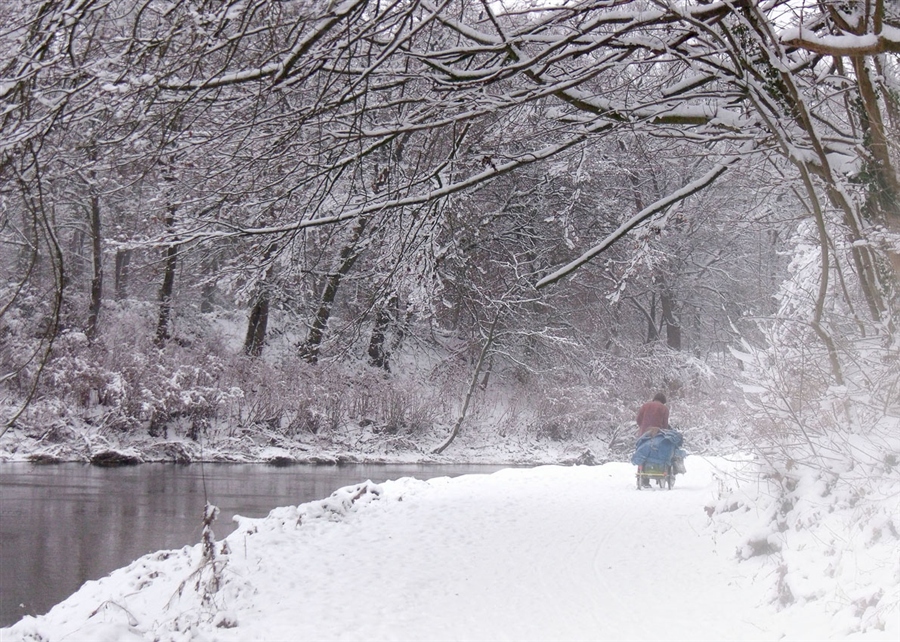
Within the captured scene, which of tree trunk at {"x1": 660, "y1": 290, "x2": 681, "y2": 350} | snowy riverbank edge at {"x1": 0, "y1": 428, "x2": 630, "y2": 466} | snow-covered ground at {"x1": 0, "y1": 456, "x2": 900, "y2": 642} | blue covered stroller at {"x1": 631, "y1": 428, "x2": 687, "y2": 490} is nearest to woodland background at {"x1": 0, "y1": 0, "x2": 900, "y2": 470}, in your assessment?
snow-covered ground at {"x1": 0, "y1": 456, "x2": 900, "y2": 642}

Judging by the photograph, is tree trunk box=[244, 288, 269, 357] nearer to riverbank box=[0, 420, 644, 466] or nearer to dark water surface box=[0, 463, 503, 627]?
riverbank box=[0, 420, 644, 466]

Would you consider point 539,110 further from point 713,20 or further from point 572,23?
point 713,20

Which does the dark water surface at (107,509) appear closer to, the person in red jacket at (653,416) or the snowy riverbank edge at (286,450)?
the snowy riverbank edge at (286,450)

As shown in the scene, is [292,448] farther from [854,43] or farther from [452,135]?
[854,43]

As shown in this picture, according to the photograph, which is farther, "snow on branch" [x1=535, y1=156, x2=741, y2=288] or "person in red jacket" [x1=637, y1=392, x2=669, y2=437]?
"person in red jacket" [x1=637, y1=392, x2=669, y2=437]

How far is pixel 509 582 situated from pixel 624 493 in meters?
6.10

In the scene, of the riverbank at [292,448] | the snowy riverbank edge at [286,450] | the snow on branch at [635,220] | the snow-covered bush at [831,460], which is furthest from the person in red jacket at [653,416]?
the snowy riverbank edge at [286,450]

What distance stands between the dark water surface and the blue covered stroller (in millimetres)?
5819

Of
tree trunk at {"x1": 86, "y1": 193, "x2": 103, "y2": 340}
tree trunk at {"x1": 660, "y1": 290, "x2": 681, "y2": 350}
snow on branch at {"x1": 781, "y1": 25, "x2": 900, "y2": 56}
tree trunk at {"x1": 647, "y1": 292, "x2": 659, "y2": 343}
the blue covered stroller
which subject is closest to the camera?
snow on branch at {"x1": 781, "y1": 25, "x2": 900, "y2": 56}

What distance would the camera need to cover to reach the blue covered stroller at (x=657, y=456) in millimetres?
13859

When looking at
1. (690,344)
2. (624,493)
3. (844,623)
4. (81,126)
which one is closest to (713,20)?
(844,623)

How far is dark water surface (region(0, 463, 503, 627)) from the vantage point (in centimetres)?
927

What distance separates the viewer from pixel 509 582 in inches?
303

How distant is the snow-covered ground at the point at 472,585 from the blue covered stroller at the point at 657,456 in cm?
276
